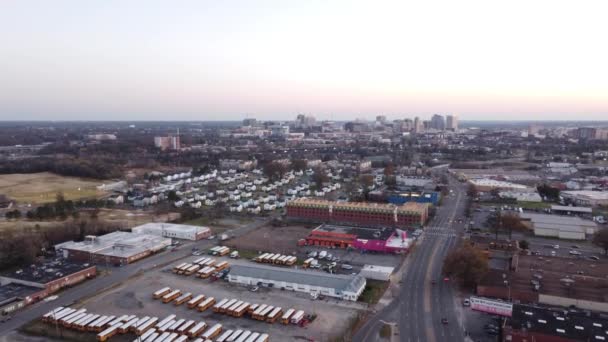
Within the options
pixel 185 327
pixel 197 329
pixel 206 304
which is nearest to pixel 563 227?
pixel 206 304

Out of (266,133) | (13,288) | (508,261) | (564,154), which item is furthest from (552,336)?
(266,133)

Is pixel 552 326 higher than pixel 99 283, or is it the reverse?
pixel 552 326

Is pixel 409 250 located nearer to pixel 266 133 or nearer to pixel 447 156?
pixel 447 156

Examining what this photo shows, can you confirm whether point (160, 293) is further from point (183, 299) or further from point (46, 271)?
point (46, 271)

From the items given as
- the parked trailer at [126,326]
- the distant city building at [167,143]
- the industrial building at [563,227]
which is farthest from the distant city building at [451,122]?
the parked trailer at [126,326]

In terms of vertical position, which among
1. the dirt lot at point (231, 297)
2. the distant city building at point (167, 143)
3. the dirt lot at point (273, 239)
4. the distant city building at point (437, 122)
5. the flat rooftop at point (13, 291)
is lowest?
the dirt lot at point (231, 297)

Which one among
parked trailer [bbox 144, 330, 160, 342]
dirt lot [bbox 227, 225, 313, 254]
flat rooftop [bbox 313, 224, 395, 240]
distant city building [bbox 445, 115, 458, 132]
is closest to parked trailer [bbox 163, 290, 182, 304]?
parked trailer [bbox 144, 330, 160, 342]

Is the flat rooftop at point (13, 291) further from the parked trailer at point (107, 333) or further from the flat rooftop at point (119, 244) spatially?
the parked trailer at point (107, 333)

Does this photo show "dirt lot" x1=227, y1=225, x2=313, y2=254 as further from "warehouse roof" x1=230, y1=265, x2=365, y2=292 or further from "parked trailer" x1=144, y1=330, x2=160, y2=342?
"parked trailer" x1=144, y1=330, x2=160, y2=342
